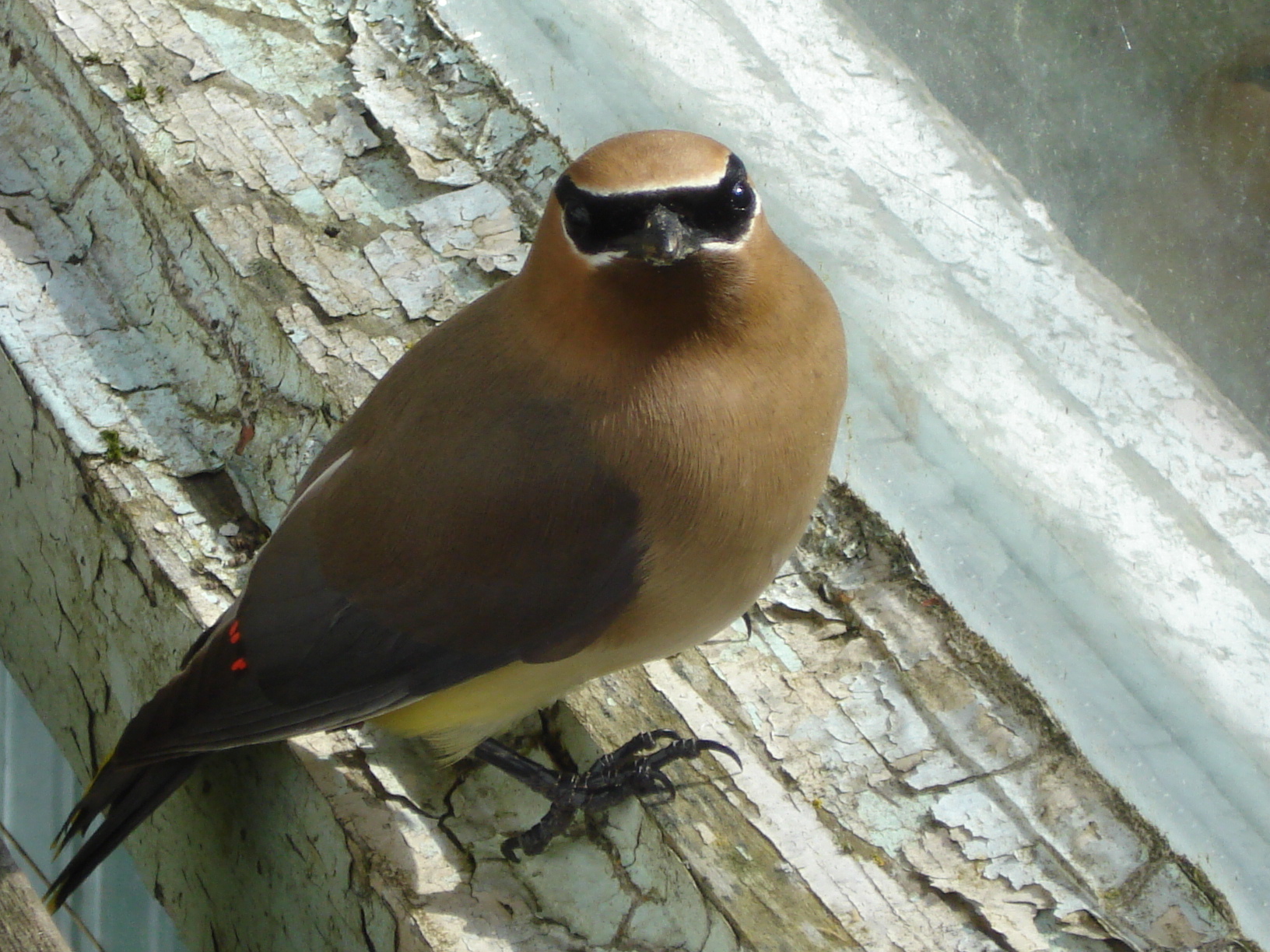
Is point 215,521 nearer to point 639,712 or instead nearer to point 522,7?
point 639,712

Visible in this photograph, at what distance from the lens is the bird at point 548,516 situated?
6.00 ft

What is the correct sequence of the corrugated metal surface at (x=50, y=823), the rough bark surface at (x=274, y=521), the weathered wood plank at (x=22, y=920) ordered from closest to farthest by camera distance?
1. the weathered wood plank at (x=22, y=920)
2. the rough bark surface at (x=274, y=521)
3. the corrugated metal surface at (x=50, y=823)

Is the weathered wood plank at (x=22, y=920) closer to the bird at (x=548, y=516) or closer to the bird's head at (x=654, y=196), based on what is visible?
the bird at (x=548, y=516)

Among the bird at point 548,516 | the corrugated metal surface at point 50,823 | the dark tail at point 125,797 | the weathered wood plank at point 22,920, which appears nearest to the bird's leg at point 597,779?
the bird at point 548,516

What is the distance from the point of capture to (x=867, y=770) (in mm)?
1934

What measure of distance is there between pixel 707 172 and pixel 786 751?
0.75 meters

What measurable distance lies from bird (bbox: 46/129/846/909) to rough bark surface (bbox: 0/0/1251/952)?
0.10 metres

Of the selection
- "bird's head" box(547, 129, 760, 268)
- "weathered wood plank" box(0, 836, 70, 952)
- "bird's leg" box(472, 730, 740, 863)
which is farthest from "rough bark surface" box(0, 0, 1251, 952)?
"bird's head" box(547, 129, 760, 268)

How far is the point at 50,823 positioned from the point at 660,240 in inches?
75.3

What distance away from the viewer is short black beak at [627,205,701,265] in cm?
168

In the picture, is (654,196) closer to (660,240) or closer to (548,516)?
(660,240)

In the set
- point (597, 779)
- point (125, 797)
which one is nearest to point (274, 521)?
point (125, 797)

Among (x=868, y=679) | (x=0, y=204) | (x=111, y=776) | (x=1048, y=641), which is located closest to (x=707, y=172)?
(x=868, y=679)

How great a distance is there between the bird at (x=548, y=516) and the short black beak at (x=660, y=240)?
0.03m
